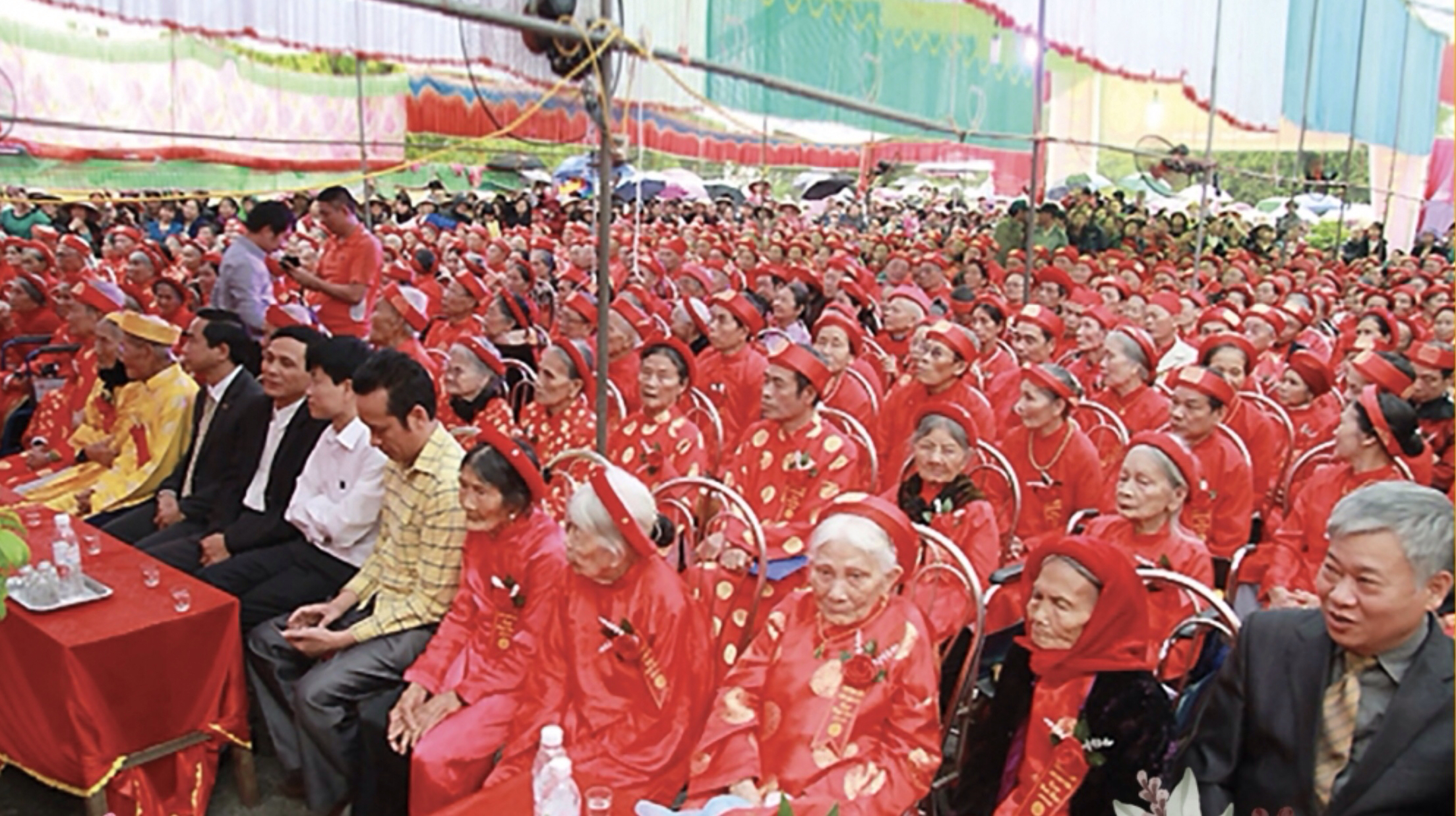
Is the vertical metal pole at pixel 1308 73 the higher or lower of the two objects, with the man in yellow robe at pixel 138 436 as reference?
higher

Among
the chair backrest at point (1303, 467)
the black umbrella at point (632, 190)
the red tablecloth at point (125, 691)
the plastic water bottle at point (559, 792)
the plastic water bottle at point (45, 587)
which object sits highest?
the black umbrella at point (632, 190)

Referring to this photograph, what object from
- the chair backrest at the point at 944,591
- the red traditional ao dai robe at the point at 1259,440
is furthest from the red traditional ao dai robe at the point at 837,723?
the red traditional ao dai robe at the point at 1259,440

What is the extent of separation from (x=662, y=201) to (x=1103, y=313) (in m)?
16.6

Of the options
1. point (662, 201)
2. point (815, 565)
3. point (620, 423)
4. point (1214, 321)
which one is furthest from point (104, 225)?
point (815, 565)

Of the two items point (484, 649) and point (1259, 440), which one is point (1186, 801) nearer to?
point (484, 649)

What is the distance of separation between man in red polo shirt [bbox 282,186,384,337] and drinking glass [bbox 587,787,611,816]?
5.26 m

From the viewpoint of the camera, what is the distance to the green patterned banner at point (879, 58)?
830cm

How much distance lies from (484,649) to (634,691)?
613 mm

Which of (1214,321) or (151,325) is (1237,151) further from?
(151,325)

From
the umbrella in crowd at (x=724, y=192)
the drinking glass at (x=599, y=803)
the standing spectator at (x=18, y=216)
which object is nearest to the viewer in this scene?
the drinking glass at (x=599, y=803)

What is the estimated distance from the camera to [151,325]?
4926mm

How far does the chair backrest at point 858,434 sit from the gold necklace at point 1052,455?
2.33 ft

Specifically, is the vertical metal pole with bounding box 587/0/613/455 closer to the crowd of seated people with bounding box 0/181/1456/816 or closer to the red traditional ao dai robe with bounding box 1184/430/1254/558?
the crowd of seated people with bounding box 0/181/1456/816

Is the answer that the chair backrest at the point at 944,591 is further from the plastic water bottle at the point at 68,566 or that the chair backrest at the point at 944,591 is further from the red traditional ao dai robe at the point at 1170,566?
the plastic water bottle at the point at 68,566
